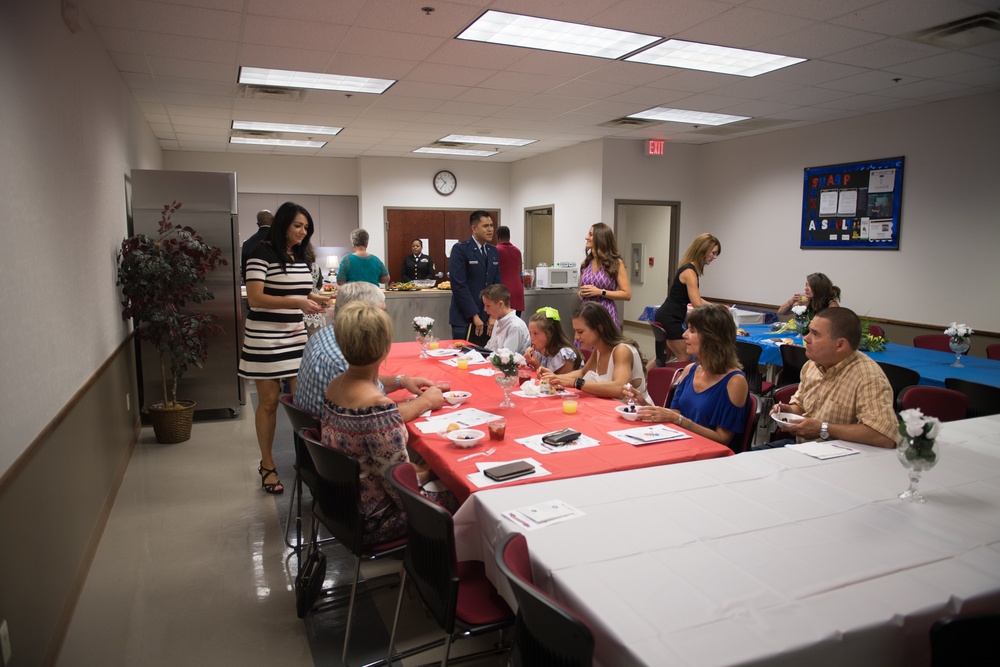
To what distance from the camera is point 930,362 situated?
446cm

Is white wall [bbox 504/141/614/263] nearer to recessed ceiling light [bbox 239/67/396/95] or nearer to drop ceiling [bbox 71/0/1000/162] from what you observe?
drop ceiling [bbox 71/0/1000/162]

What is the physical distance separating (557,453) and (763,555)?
3.08 ft

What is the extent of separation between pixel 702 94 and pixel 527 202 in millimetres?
5207

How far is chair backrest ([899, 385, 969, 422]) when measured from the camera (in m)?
3.24

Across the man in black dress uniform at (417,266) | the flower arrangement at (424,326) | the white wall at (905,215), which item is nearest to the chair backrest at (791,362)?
the flower arrangement at (424,326)

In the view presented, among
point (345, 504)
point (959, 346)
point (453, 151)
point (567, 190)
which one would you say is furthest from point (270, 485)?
point (453, 151)

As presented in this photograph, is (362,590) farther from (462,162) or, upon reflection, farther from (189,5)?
(462,162)

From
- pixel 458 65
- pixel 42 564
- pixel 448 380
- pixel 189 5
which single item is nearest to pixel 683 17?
pixel 458 65

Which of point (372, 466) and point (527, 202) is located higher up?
point (527, 202)

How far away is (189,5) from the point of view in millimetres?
3748

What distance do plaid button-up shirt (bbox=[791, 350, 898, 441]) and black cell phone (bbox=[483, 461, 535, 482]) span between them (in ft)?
4.69

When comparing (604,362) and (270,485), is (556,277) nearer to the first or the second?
(604,362)

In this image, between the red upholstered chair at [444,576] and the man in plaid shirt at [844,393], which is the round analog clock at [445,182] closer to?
the man in plaid shirt at [844,393]

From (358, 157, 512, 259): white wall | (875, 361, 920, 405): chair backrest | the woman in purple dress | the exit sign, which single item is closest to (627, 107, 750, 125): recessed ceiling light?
the exit sign
